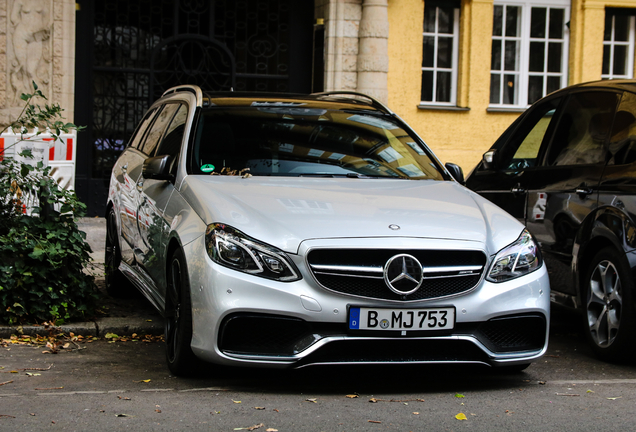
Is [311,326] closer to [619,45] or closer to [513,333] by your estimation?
[513,333]

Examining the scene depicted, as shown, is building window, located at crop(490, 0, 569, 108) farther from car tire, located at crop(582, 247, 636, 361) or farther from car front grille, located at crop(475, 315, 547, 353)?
car front grille, located at crop(475, 315, 547, 353)

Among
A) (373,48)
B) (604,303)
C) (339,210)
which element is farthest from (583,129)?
(373,48)

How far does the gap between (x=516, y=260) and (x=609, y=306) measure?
1210mm

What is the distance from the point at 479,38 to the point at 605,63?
2.52 meters

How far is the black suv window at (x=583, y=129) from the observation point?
6137mm

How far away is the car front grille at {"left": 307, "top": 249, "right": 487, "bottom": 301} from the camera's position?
14.9ft

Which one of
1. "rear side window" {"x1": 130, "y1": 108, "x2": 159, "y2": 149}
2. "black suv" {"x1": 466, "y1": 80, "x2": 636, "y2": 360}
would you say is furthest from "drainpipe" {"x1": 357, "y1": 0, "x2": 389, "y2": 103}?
"black suv" {"x1": 466, "y1": 80, "x2": 636, "y2": 360}

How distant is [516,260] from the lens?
4863 mm

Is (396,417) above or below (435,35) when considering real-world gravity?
below

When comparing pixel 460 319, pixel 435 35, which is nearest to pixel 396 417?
pixel 460 319

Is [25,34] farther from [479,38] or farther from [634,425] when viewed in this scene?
[634,425]

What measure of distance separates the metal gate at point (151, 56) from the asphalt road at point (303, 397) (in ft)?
29.2

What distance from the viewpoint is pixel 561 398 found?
4770mm

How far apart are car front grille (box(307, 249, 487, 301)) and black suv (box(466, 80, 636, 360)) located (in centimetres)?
137
